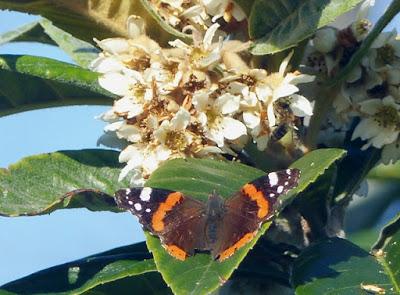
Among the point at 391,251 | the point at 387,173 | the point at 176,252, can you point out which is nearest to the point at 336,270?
the point at 391,251

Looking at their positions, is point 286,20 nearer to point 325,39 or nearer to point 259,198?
point 325,39

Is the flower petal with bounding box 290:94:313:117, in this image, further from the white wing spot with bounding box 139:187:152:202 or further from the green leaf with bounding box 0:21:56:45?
the green leaf with bounding box 0:21:56:45

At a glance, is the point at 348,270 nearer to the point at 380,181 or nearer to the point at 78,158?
the point at 78,158

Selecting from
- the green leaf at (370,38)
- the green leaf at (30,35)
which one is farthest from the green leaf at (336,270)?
the green leaf at (30,35)

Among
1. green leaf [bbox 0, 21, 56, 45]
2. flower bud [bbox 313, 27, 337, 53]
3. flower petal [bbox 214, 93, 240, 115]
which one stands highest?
flower bud [bbox 313, 27, 337, 53]

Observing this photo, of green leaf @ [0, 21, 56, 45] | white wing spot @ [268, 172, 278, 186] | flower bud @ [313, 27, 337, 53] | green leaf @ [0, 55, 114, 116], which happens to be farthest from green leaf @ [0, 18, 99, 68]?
white wing spot @ [268, 172, 278, 186]

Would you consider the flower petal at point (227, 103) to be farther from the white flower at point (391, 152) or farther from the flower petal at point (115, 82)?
the white flower at point (391, 152)
